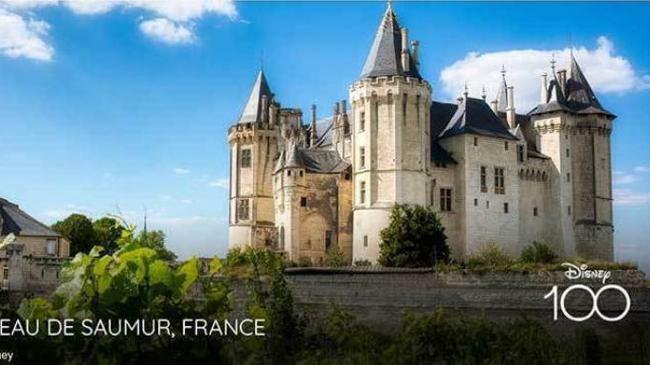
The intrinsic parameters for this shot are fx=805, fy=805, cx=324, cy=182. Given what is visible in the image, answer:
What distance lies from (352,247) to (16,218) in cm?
1569

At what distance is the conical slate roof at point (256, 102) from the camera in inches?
1802

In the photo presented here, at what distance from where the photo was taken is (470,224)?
129ft

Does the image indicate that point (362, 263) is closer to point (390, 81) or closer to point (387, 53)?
point (390, 81)

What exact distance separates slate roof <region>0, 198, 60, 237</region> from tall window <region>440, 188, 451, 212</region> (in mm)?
18312

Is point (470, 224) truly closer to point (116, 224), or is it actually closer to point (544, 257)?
point (544, 257)


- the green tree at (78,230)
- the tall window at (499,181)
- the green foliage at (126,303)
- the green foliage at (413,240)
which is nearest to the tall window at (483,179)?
the tall window at (499,181)

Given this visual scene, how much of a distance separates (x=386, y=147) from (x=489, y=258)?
685 centimetres

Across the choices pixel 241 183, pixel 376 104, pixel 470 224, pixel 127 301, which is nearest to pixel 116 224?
pixel 127 301

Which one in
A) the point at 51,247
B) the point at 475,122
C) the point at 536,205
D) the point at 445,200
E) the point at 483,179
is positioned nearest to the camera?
the point at 51,247

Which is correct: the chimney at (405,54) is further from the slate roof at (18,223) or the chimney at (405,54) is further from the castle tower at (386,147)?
the slate roof at (18,223)

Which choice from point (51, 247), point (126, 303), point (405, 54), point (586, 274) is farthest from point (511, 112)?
point (126, 303)

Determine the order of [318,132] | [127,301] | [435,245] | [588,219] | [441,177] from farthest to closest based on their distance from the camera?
[318,132] < [588,219] < [441,177] < [435,245] < [127,301]

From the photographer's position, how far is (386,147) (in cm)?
3709

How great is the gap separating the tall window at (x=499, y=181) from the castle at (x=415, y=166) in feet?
0.23
